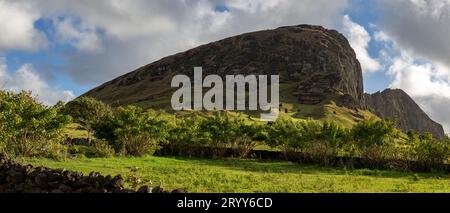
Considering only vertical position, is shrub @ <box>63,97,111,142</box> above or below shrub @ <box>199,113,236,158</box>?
above

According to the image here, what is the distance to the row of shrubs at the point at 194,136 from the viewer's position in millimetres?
35750

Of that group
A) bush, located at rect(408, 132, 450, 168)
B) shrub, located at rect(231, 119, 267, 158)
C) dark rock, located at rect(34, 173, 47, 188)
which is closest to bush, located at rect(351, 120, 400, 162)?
bush, located at rect(408, 132, 450, 168)

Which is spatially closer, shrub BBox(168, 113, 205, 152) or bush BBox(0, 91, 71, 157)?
bush BBox(0, 91, 71, 157)

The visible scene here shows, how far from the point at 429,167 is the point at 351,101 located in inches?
4747

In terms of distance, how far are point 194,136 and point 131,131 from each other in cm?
1095

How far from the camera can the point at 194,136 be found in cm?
5762

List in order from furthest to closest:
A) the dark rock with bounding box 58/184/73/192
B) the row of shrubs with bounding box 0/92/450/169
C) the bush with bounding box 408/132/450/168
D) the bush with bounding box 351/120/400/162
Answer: the bush with bounding box 351/120/400/162, the bush with bounding box 408/132/450/168, the row of shrubs with bounding box 0/92/450/169, the dark rock with bounding box 58/184/73/192

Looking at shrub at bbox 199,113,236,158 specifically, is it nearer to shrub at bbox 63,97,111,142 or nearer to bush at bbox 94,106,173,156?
bush at bbox 94,106,173,156

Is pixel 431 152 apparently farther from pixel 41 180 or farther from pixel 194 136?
pixel 41 180

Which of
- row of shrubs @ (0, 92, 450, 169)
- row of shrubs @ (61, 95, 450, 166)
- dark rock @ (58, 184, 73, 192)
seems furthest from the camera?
row of shrubs @ (61, 95, 450, 166)

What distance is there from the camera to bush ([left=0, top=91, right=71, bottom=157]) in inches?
1362

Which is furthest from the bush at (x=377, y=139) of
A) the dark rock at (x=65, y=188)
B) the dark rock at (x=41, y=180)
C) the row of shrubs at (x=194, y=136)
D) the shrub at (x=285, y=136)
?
the dark rock at (x=65, y=188)

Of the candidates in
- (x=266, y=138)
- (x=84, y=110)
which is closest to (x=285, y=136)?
(x=266, y=138)

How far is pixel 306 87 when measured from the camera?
170 metres
